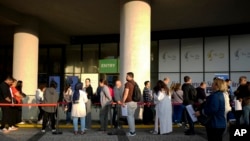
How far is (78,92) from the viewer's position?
1118 cm

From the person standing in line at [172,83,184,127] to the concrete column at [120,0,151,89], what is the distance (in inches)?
63.7

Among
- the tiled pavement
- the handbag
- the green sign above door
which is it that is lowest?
the tiled pavement

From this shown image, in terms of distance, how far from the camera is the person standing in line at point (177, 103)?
13367 millimetres

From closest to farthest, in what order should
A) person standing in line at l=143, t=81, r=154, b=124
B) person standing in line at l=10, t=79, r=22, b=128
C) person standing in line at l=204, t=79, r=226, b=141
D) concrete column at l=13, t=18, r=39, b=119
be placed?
person standing in line at l=204, t=79, r=226, b=141, person standing in line at l=10, t=79, r=22, b=128, person standing in line at l=143, t=81, r=154, b=124, concrete column at l=13, t=18, r=39, b=119

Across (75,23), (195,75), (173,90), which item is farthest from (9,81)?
(195,75)

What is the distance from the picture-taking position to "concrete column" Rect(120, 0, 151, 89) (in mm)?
14531

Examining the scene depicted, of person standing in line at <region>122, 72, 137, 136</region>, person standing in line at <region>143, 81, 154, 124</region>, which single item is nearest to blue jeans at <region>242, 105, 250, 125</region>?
person standing in line at <region>122, 72, 137, 136</region>

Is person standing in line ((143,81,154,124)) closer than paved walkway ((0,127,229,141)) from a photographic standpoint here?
No

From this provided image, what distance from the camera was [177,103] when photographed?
43.7 feet

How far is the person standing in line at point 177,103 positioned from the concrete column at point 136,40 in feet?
5.31

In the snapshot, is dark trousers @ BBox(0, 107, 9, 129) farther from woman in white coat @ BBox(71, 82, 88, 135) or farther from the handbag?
the handbag

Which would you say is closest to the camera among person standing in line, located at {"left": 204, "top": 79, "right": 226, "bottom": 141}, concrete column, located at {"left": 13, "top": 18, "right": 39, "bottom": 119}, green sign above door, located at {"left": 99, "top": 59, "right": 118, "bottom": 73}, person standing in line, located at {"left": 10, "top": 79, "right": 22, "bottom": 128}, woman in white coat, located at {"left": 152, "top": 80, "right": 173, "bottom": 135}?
person standing in line, located at {"left": 204, "top": 79, "right": 226, "bottom": 141}

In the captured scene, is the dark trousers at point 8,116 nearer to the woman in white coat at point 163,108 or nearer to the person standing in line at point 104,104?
the person standing in line at point 104,104

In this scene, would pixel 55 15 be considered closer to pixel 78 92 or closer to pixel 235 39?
pixel 78 92
